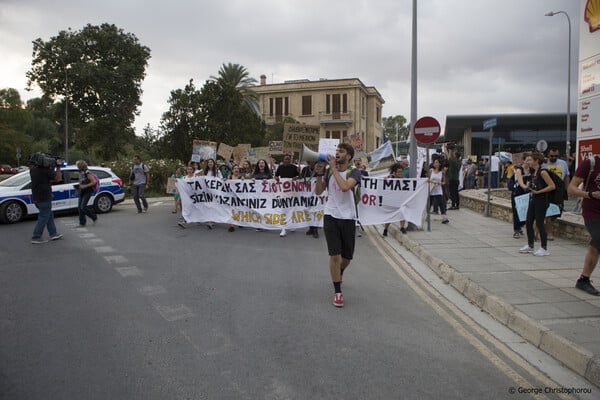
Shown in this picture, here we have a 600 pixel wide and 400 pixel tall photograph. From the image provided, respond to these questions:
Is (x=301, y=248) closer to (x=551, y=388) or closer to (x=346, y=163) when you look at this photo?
(x=346, y=163)

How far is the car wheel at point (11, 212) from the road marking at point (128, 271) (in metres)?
6.94

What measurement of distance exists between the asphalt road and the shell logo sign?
5.82 m

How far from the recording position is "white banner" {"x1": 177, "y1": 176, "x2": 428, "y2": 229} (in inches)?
420

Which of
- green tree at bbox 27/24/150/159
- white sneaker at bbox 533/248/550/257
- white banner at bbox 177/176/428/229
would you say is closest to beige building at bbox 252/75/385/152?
green tree at bbox 27/24/150/159

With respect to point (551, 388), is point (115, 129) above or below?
above

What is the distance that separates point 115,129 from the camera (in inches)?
1553

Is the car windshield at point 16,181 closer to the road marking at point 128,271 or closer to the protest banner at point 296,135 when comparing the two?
the protest banner at point 296,135

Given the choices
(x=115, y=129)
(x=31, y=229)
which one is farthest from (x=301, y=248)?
(x=115, y=129)

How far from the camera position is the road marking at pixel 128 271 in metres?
6.70

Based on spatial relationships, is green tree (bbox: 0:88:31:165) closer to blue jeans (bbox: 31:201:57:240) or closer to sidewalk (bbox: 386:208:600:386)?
blue jeans (bbox: 31:201:57:240)

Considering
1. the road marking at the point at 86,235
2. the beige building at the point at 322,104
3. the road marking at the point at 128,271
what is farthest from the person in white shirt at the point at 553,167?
the beige building at the point at 322,104

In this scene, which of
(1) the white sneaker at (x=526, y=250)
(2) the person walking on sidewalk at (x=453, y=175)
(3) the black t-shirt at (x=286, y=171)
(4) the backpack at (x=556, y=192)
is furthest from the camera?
(2) the person walking on sidewalk at (x=453, y=175)

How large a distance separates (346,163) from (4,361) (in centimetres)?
377

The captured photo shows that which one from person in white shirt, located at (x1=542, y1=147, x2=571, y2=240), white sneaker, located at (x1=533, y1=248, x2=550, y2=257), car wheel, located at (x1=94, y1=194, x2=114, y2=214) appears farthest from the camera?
car wheel, located at (x1=94, y1=194, x2=114, y2=214)
